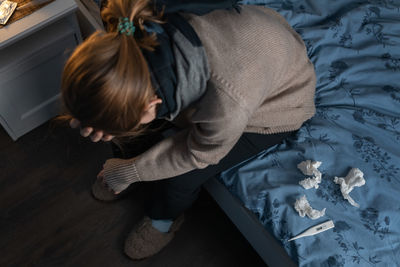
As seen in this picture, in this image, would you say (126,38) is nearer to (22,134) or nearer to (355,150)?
(355,150)

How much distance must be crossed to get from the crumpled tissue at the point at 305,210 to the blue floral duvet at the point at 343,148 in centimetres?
1

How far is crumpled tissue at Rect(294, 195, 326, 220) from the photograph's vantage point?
811 mm

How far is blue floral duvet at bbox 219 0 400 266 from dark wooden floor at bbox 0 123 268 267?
13.6 inches

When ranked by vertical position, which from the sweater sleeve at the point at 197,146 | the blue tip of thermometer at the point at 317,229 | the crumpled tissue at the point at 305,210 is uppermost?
the sweater sleeve at the point at 197,146

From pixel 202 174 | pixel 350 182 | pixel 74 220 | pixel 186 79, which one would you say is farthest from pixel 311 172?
pixel 74 220

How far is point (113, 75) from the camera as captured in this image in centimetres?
53

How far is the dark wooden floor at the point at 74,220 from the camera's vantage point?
3.59ft

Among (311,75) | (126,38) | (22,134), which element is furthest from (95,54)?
(22,134)

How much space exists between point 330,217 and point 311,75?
1.18 feet

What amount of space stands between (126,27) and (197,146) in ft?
1.03

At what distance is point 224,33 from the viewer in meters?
0.66

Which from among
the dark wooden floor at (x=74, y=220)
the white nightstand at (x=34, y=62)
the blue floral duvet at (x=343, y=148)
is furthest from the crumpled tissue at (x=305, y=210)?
the white nightstand at (x=34, y=62)

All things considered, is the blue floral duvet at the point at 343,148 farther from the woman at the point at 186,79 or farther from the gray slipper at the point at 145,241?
the gray slipper at the point at 145,241

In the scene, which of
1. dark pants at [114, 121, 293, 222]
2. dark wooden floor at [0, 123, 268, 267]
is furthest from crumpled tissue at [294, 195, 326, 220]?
dark wooden floor at [0, 123, 268, 267]
